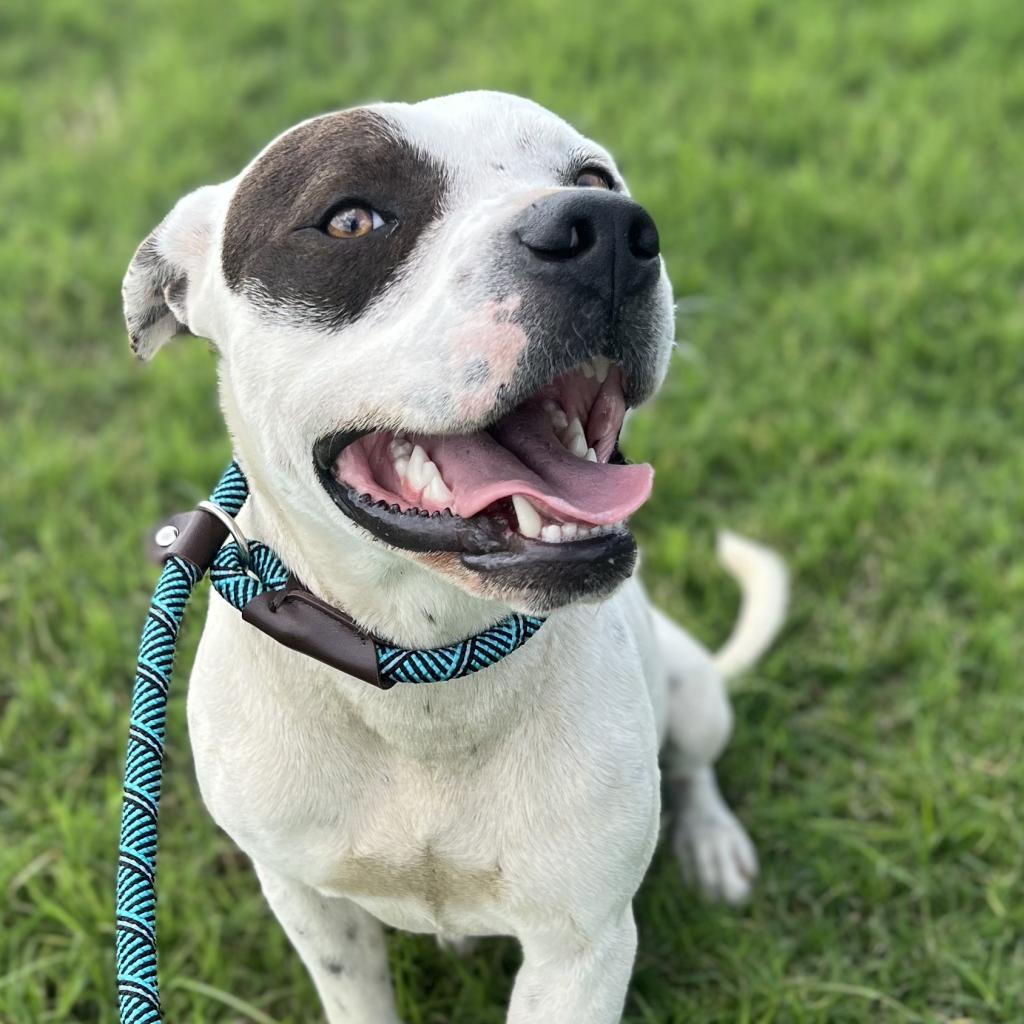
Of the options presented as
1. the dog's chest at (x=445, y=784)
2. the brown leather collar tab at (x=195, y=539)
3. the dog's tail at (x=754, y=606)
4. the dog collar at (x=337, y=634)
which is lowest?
the dog's tail at (x=754, y=606)

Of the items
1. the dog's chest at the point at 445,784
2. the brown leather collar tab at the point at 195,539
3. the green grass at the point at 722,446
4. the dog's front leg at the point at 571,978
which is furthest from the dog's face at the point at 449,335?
Result: the green grass at the point at 722,446

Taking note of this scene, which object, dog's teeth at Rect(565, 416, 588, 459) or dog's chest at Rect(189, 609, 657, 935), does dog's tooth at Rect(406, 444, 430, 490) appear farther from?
dog's chest at Rect(189, 609, 657, 935)

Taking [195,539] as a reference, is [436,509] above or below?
above

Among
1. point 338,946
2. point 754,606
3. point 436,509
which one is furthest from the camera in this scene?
point 754,606

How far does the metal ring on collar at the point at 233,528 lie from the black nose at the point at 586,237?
27.7 inches

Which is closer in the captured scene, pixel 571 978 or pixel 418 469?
pixel 418 469

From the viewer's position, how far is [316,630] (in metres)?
1.92

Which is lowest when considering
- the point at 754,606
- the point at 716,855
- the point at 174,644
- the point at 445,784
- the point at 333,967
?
the point at 716,855

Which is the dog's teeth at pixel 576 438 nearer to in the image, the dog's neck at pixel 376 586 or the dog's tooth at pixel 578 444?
the dog's tooth at pixel 578 444

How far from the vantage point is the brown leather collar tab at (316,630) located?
1.90 m

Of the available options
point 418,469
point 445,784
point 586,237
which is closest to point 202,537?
point 418,469

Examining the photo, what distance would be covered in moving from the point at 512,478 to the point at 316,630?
0.43 metres

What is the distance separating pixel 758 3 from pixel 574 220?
213 inches

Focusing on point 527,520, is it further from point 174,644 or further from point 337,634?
point 174,644
